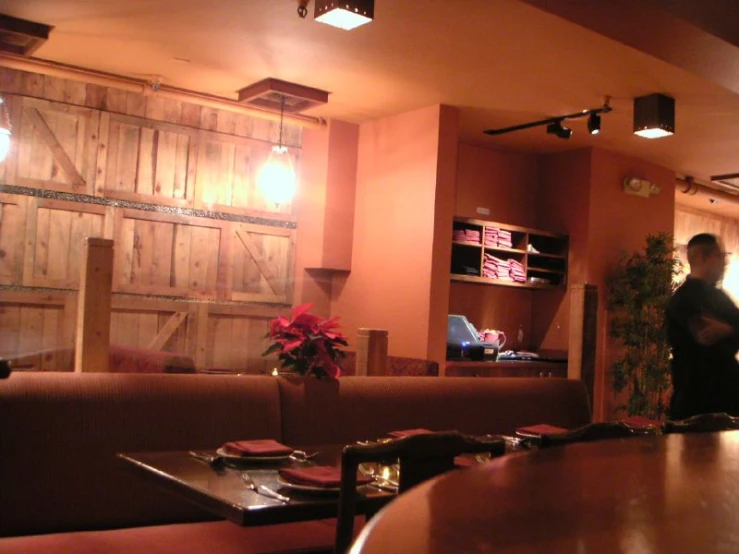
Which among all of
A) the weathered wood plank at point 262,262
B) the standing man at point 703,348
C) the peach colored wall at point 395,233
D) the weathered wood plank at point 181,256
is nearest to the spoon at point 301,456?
the standing man at point 703,348

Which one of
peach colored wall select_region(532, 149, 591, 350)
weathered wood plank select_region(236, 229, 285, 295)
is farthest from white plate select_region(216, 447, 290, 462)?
peach colored wall select_region(532, 149, 591, 350)

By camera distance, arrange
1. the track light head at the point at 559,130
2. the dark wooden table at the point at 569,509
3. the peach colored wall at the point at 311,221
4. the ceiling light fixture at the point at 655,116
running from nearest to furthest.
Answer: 1. the dark wooden table at the point at 569,509
2. the ceiling light fixture at the point at 655,116
3. the track light head at the point at 559,130
4. the peach colored wall at the point at 311,221

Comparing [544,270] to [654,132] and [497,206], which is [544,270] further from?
[654,132]

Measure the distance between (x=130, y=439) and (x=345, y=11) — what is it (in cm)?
246

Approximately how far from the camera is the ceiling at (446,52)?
424cm

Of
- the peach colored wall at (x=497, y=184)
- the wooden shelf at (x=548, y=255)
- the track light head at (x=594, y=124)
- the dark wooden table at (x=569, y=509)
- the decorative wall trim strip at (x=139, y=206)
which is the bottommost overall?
the dark wooden table at (x=569, y=509)

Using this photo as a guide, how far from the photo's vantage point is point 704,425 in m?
2.82

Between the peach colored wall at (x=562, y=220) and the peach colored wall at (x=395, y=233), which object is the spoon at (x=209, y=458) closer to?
the peach colored wall at (x=395, y=233)

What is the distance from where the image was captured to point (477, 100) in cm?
650

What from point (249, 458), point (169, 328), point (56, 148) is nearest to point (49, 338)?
point (169, 328)

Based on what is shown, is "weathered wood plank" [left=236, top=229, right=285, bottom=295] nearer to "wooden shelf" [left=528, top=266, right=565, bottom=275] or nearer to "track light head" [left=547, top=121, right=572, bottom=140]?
"wooden shelf" [left=528, top=266, right=565, bottom=275]

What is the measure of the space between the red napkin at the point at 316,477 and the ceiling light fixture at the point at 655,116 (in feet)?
14.8

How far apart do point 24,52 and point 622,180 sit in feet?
18.3

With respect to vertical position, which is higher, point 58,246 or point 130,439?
point 58,246
